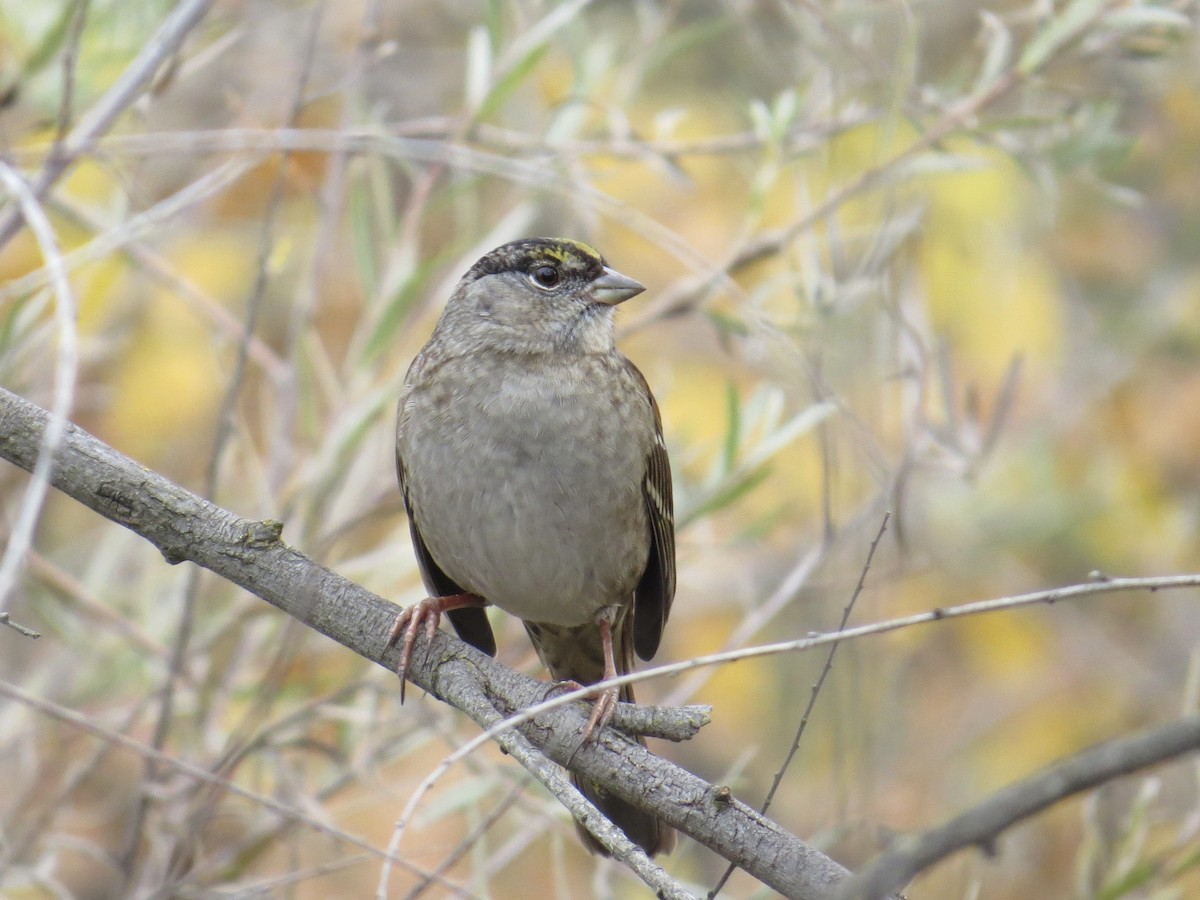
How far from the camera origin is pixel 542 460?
3318mm

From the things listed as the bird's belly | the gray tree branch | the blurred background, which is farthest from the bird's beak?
the gray tree branch

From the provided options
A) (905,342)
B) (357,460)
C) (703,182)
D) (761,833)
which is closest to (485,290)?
(357,460)

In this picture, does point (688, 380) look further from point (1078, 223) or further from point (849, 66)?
point (849, 66)

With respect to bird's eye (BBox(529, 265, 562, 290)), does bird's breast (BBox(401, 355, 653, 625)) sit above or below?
below

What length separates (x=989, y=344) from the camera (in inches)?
239

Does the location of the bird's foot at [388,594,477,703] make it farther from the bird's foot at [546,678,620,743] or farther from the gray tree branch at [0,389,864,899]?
the bird's foot at [546,678,620,743]

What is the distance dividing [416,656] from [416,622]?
0.60 feet

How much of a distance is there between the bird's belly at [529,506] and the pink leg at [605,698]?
212mm

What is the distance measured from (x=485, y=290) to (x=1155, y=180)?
3981 millimetres

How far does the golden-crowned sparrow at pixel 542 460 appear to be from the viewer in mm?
3326

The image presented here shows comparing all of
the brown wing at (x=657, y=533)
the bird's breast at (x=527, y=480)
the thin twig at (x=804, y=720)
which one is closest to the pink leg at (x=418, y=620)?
the bird's breast at (x=527, y=480)

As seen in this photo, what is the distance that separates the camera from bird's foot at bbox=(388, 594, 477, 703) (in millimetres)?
2598

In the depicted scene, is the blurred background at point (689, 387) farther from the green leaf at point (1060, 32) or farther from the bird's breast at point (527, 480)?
the bird's breast at point (527, 480)

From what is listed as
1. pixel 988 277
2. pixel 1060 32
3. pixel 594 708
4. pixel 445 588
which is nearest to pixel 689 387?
pixel 988 277
